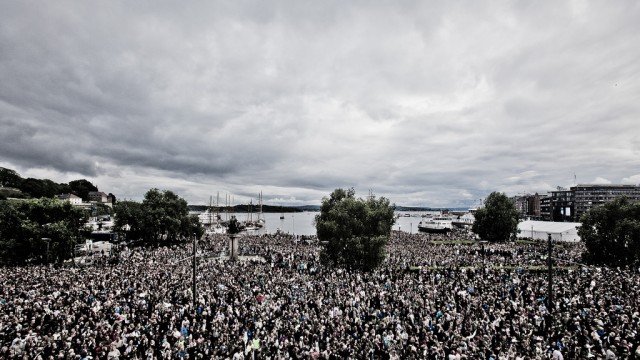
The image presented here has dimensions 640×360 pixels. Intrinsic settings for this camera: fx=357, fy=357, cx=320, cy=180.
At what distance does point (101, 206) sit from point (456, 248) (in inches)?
5092

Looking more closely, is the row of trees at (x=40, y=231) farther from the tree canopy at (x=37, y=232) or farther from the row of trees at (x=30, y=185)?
the row of trees at (x=30, y=185)

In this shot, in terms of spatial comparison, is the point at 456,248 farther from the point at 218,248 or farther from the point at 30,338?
the point at 30,338

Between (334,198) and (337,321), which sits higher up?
(334,198)

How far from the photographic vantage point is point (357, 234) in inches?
1346

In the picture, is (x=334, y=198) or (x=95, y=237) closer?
(x=334, y=198)

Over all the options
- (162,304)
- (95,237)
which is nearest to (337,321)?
(162,304)

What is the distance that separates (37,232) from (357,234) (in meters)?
33.1

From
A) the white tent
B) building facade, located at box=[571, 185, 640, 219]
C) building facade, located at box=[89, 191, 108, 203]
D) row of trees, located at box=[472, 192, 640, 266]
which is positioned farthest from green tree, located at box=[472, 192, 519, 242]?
building facade, located at box=[89, 191, 108, 203]

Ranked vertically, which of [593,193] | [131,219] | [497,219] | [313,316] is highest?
[593,193]

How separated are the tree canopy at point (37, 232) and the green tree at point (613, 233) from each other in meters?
54.0

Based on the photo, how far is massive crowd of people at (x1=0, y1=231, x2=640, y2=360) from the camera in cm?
1321

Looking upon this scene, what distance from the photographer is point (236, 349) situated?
13.0 metres

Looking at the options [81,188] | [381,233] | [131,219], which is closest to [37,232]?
[131,219]

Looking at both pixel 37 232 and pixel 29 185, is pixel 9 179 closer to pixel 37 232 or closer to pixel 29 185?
pixel 29 185
